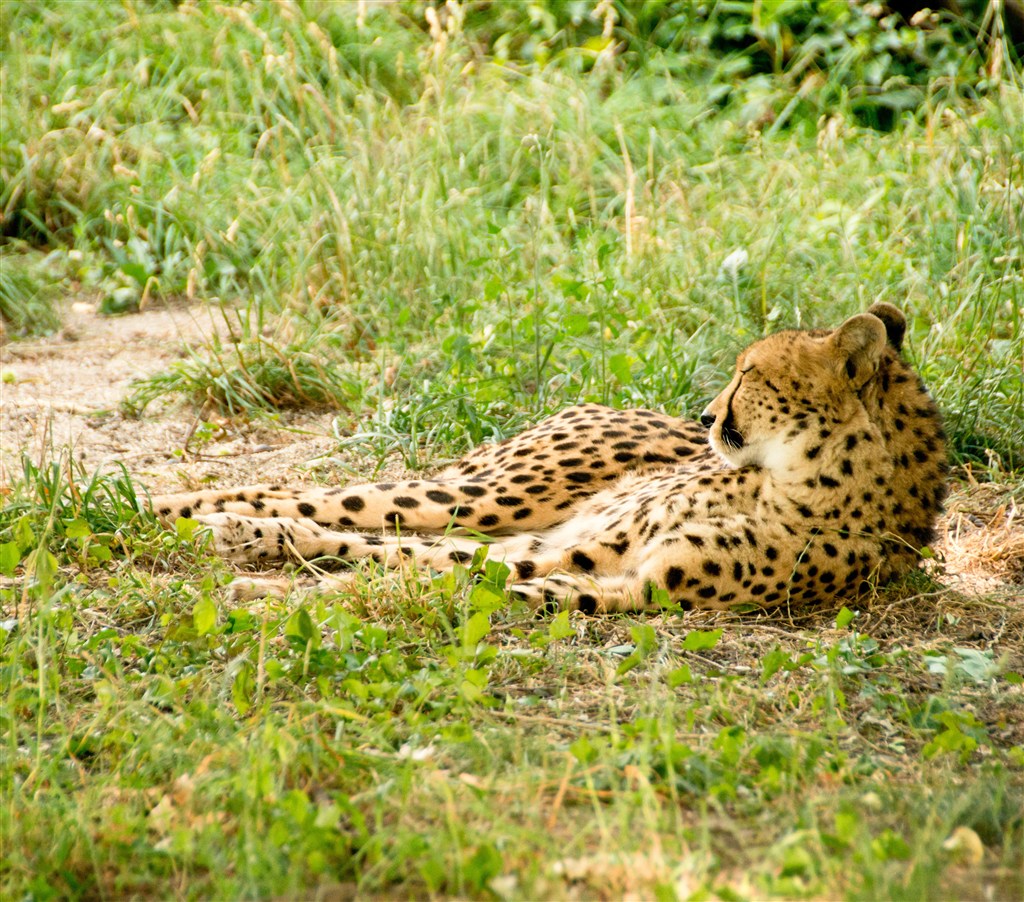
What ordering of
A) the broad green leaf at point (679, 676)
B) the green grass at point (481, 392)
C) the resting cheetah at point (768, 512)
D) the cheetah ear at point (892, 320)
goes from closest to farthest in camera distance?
1. the green grass at point (481, 392)
2. the broad green leaf at point (679, 676)
3. the resting cheetah at point (768, 512)
4. the cheetah ear at point (892, 320)

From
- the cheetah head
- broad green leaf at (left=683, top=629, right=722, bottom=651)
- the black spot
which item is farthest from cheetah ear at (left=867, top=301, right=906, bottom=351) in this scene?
broad green leaf at (left=683, top=629, right=722, bottom=651)

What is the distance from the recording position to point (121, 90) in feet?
25.7

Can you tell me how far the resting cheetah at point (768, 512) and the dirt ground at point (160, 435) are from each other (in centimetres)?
52

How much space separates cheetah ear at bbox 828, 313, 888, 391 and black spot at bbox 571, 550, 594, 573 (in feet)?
2.98

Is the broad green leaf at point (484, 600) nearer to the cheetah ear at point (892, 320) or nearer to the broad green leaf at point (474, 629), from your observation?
the broad green leaf at point (474, 629)

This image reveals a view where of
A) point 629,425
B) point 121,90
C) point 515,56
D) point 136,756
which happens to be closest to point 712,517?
point 629,425

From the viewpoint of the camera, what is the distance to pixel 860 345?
3.61 metres

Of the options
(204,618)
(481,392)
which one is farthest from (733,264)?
(204,618)

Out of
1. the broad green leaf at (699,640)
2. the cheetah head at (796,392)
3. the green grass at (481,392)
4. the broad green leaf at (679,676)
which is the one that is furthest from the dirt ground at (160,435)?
the broad green leaf at (679,676)

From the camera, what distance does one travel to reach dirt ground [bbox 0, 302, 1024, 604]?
14.1ft

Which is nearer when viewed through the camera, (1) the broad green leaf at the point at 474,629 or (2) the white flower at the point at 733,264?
(1) the broad green leaf at the point at 474,629

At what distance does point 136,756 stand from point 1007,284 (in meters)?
4.21

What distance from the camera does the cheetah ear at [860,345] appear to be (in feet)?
11.7

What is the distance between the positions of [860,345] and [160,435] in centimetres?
304
